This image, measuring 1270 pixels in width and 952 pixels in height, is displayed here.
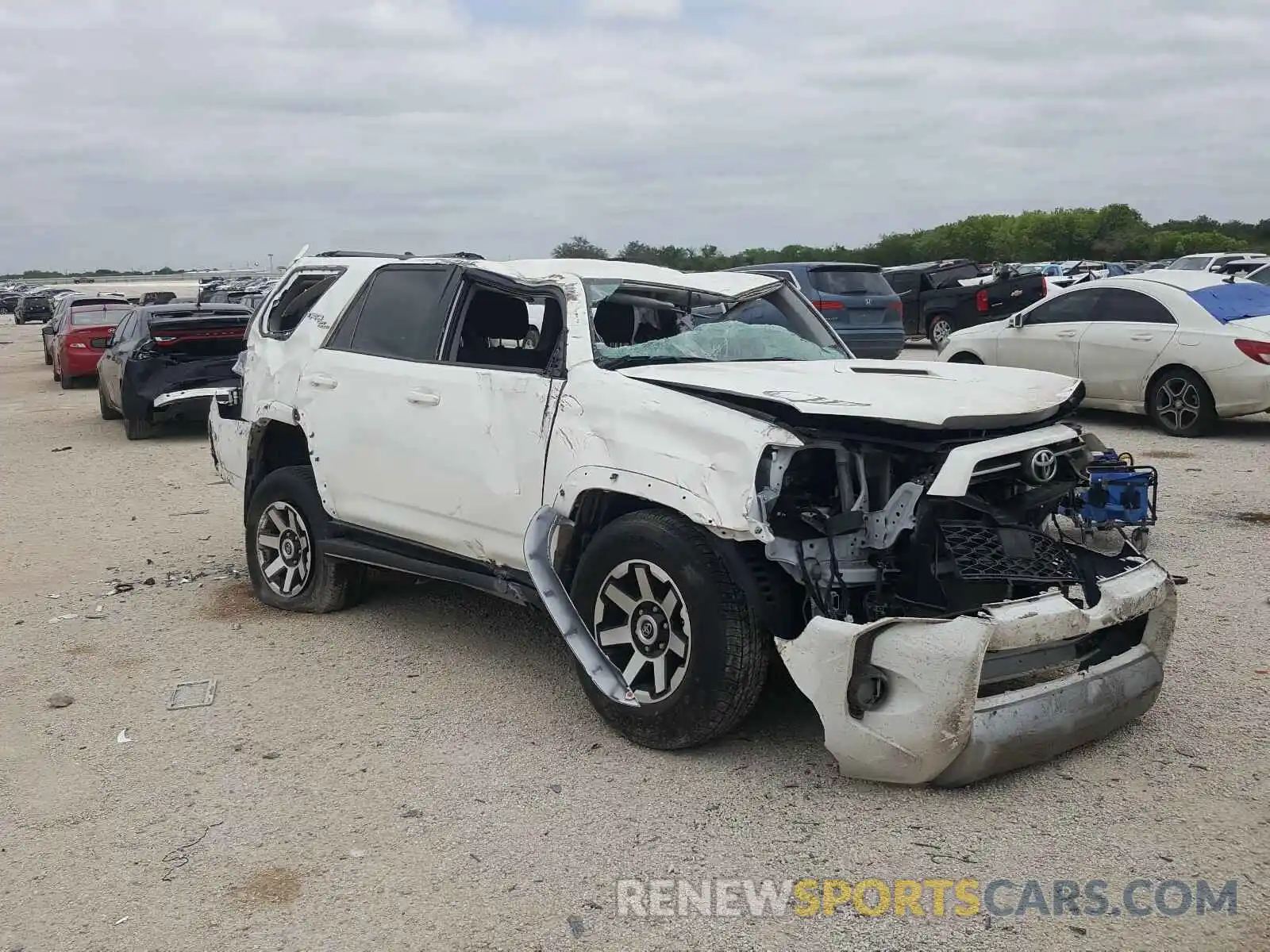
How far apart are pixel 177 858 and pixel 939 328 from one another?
63.0ft

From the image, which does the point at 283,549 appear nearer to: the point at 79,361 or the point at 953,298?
the point at 79,361

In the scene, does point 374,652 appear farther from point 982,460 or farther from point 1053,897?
point 1053,897

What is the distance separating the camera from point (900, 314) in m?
15.3

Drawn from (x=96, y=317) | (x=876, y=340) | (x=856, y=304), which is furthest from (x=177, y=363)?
(x=96, y=317)

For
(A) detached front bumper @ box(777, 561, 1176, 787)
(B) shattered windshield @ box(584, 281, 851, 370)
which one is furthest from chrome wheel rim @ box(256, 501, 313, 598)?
(A) detached front bumper @ box(777, 561, 1176, 787)

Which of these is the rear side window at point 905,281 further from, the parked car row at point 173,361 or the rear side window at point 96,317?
the rear side window at point 96,317

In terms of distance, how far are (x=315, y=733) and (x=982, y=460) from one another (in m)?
2.84

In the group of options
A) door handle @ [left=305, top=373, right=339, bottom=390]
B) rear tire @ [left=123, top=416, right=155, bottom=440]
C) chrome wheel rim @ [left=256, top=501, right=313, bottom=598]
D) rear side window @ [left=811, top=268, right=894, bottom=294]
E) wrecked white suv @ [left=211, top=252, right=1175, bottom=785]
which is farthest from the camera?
rear side window @ [left=811, top=268, right=894, bottom=294]

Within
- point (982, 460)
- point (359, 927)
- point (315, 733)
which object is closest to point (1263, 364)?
point (982, 460)

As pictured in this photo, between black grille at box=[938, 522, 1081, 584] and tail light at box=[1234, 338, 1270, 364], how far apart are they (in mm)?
7085

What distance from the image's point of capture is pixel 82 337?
2064cm

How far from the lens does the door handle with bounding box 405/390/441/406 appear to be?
5.27 m

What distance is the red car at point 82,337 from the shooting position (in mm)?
20578

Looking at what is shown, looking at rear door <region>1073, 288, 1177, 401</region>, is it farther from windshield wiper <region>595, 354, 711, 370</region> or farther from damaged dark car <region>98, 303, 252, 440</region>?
damaged dark car <region>98, 303, 252, 440</region>
